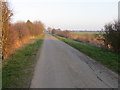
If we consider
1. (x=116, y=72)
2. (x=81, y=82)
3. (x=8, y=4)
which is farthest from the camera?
(x=8, y=4)

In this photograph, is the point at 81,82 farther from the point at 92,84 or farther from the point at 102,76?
the point at 102,76

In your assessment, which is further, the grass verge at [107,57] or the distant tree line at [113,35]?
the distant tree line at [113,35]

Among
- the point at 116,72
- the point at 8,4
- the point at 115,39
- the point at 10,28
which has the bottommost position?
the point at 116,72

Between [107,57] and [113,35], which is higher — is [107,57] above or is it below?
below

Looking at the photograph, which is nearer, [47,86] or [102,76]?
[47,86]

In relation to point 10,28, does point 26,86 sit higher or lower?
lower

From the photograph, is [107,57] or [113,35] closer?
[107,57]

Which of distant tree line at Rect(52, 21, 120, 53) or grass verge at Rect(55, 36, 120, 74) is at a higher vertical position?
distant tree line at Rect(52, 21, 120, 53)

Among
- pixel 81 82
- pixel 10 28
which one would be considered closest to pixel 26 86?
pixel 81 82

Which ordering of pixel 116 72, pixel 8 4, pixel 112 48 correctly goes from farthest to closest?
pixel 112 48 < pixel 8 4 < pixel 116 72

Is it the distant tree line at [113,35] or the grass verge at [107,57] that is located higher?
the distant tree line at [113,35]

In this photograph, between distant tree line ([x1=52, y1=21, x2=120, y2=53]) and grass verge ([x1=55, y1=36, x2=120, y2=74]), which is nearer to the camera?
grass verge ([x1=55, y1=36, x2=120, y2=74])

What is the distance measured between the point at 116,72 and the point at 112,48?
1131 centimetres

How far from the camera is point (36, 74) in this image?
9773 millimetres
